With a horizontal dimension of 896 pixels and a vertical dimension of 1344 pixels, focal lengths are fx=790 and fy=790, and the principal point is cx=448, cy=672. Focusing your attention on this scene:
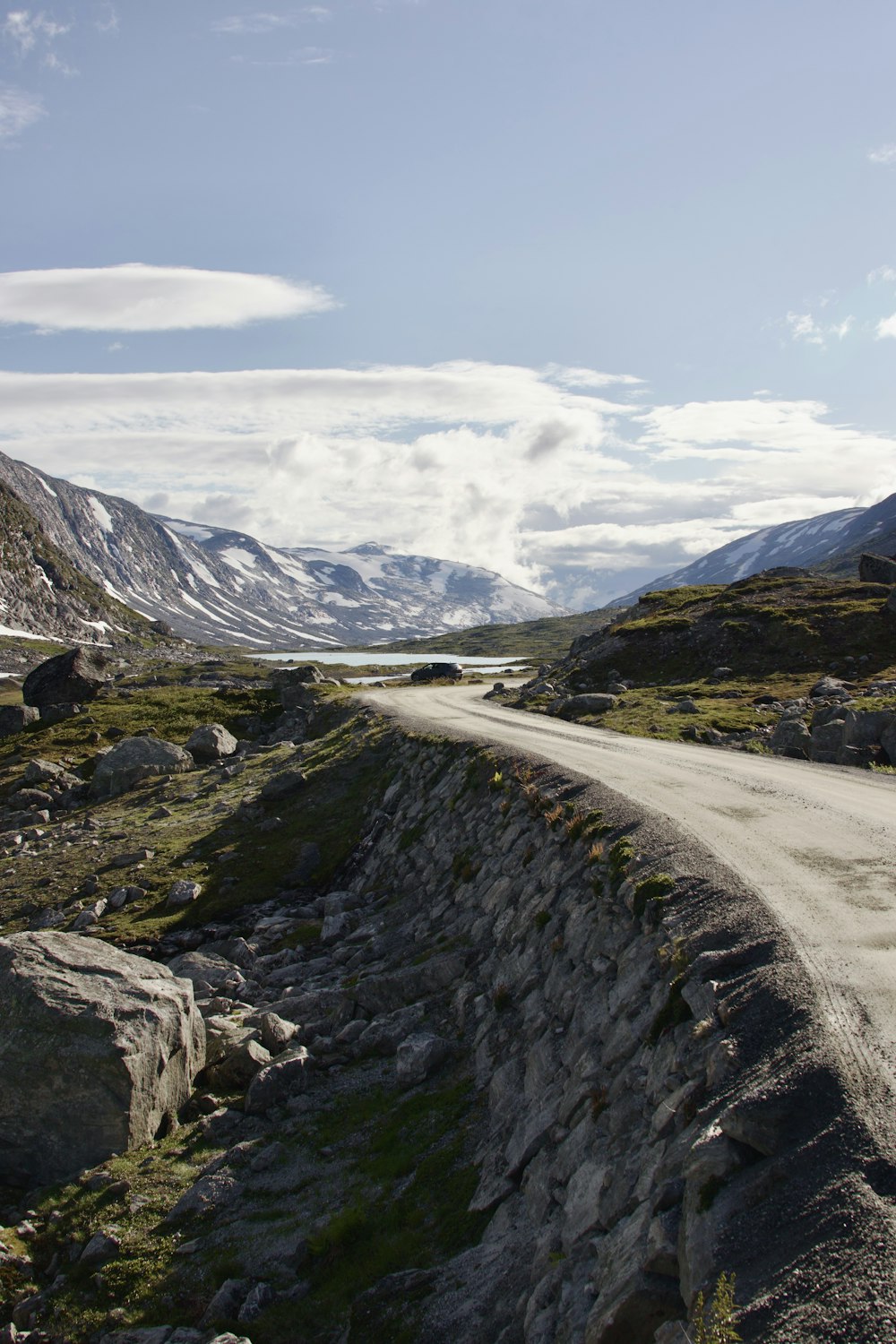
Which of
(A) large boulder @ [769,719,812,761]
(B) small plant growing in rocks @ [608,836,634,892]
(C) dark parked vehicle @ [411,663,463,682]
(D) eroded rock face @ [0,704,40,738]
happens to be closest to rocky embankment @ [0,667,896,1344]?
A: (B) small plant growing in rocks @ [608,836,634,892]

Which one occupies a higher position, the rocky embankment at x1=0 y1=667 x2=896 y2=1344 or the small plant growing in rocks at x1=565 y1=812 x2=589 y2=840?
the small plant growing in rocks at x1=565 y1=812 x2=589 y2=840

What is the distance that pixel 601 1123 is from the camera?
36.5 ft

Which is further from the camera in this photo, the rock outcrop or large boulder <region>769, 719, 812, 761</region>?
the rock outcrop

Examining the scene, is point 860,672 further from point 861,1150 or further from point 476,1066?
point 861,1150

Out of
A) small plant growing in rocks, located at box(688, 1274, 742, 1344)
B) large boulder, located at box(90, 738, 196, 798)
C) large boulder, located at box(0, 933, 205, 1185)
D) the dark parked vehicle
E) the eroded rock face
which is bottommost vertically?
large boulder, located at box(0, 933, 205, 1185)

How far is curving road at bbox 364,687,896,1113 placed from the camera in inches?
411

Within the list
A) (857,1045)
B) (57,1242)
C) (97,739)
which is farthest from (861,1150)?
(97,739)

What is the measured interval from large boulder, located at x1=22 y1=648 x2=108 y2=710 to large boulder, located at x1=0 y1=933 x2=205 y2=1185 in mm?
76174

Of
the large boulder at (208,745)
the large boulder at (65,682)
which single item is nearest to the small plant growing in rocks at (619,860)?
the large boulder at (208,745)

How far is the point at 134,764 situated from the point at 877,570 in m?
89.3

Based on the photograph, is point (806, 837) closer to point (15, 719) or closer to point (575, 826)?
point (575, 826)

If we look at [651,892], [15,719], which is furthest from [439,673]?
[651,892]

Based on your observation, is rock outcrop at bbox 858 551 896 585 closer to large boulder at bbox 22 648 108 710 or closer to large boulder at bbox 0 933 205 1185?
large boulder at bbox 22 648 108 710

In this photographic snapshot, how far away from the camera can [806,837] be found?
18.7m
